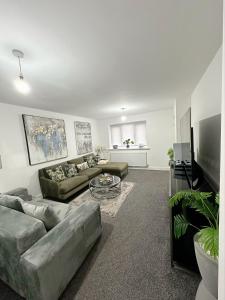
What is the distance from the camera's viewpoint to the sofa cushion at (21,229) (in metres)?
1.12

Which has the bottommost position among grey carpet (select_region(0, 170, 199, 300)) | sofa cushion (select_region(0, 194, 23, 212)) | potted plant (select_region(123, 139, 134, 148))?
grey carpet (select_region(0, 170, 199, 300))

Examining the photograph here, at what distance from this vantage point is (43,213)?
4.76 ft

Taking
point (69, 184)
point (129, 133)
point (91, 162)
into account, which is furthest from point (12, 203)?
point (129, 133)

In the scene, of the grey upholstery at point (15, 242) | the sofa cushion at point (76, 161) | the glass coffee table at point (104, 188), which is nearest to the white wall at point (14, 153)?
the sofa cushion at point (76, 161)

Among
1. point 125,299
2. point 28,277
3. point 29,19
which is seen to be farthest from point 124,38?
point 125,299

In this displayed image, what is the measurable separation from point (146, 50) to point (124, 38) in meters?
0.32

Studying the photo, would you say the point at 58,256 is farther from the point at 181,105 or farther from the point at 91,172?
the point at 181,105

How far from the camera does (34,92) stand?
2283mm

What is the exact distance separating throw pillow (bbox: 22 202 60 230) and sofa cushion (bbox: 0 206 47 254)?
0.37 feet

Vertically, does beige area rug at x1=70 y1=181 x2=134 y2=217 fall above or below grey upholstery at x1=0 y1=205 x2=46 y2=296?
below

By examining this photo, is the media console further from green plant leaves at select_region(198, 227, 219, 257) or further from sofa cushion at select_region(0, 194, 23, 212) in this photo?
sofa cushion at select_region(0, 194, 23, 212)

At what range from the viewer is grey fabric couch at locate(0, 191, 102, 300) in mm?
1042

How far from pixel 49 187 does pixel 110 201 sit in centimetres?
151

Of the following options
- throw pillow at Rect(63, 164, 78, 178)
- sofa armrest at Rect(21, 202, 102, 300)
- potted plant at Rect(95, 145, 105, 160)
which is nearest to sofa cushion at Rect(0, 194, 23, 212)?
sofa armrest at Rect(21, 202, 102, 300)
